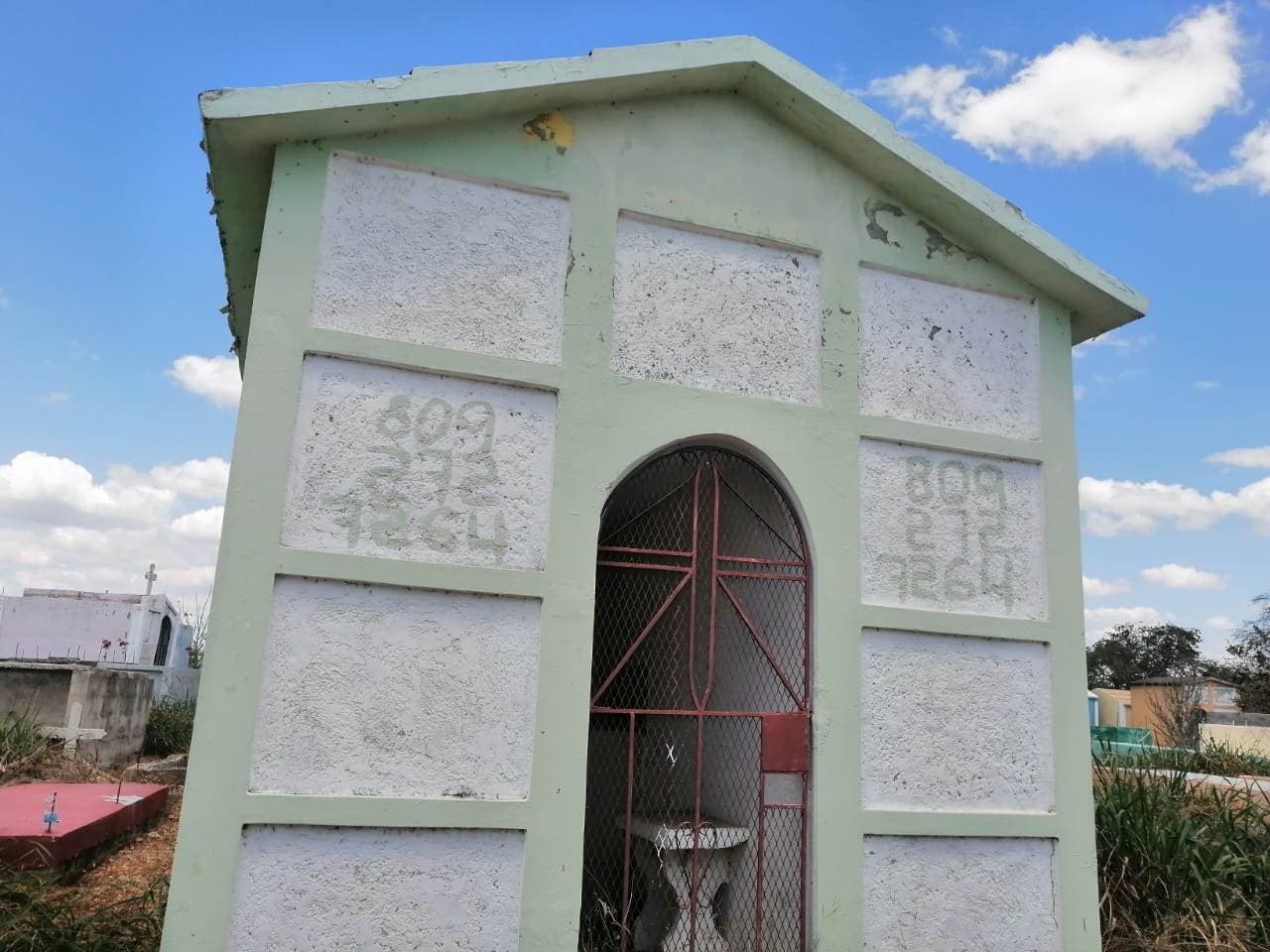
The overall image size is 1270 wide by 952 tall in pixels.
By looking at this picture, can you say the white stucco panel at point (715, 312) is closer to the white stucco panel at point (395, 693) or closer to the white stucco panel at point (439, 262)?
the white stucco panel at point (439, 262)

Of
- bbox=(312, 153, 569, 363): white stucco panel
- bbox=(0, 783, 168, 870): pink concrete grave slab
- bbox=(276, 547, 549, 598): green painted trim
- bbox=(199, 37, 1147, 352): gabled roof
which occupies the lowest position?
bbox=(0, 783, 168, 870): pink concrete grave slab

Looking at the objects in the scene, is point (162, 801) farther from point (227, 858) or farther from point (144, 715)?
point (227, 858)

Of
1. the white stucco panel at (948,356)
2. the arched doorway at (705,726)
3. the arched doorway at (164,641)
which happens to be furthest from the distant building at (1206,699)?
the arched doorway at (164,641)

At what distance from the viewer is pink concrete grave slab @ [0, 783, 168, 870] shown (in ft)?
17.9

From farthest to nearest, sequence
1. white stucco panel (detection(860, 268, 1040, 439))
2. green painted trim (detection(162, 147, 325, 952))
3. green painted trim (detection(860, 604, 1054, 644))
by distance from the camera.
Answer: white stucco panel (detection(860, 268, 1040, 439)) → green painted trim (detection(860, 604, 1054, 644)) → green painted trim (detection(162, 147, 325, 952))

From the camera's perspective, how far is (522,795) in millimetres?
4496

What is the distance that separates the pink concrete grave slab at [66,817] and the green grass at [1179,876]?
5.88m

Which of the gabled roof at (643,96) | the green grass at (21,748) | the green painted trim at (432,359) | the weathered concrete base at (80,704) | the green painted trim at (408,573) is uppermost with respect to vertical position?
the gabled roof at (643,96)

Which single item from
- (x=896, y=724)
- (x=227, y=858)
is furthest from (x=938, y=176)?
(x=227, y=858)

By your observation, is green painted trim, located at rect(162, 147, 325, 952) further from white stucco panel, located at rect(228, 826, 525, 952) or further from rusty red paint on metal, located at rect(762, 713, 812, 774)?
rusty red paint on metal, located at rect(762, 713, 812, 774)

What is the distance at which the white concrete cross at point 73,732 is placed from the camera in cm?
988

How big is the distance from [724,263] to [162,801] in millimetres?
6264

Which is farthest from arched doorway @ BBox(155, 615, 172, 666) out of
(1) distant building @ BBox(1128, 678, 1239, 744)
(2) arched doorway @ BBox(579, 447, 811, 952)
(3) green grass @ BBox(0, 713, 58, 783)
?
(1) distant building @ BBox(1128, 678, 1239, 744)

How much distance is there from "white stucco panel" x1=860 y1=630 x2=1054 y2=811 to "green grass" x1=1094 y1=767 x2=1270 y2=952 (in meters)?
1.19
